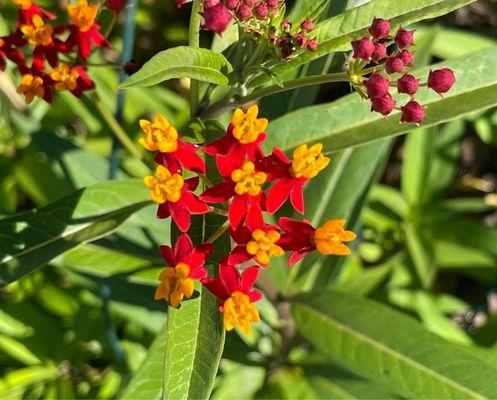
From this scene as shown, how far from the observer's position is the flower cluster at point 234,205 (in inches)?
36.0

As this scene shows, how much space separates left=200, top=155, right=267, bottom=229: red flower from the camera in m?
0.92

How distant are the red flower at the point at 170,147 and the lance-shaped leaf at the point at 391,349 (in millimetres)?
565

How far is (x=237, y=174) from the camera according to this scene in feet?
3.01

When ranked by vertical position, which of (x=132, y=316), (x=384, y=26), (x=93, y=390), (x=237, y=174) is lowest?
(x=93, y=390)

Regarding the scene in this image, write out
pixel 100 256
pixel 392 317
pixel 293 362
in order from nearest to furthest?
pixel 392 317
pixel 100 256
pixel 293 362

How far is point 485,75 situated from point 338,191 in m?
A: 0.57

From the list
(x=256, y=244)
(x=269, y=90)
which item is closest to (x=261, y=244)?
(x=256, y=244)

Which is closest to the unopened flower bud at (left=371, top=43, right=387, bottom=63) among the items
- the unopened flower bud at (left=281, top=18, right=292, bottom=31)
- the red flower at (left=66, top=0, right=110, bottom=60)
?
the unopened flower bud at (left=281, top=18, right=292, bottom=31)

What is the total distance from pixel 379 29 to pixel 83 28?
49 cm

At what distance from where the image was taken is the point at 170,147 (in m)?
0.94

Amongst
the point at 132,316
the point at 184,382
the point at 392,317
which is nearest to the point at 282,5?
the point at 184,382

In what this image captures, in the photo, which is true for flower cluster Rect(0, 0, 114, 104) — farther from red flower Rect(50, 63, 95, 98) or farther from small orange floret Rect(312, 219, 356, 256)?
small orange floret Rect(312, 219, 356, 256)

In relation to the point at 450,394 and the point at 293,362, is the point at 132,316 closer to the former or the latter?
the point at 293,362

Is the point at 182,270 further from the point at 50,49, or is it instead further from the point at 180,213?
the point at 50,49
